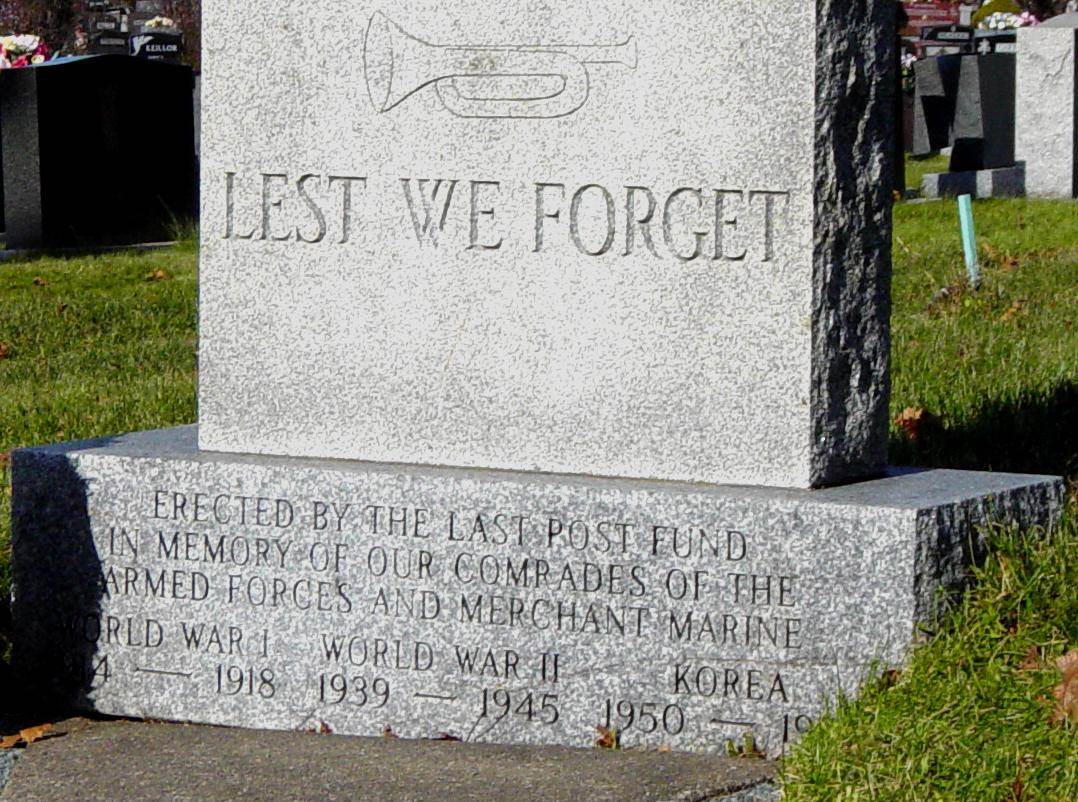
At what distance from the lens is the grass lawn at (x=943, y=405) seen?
3072 millimetres

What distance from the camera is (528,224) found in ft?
12.4

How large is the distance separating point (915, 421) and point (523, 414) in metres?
1.81

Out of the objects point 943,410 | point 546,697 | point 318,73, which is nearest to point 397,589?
point 546,697

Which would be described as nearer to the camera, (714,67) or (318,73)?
(714,67)

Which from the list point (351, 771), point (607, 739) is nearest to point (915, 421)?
point (607, 739)

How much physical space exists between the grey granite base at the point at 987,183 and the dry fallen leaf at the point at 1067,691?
1069 centimetres

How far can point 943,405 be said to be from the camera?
215 inches

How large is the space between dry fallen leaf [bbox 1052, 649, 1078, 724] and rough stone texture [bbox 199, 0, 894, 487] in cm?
64

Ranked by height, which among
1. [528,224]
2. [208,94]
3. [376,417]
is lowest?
[376,417]

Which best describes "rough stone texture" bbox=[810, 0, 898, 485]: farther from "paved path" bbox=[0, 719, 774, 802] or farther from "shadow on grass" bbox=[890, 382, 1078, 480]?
"shadow on grass" bbox=[890, 382, 1078, 480]

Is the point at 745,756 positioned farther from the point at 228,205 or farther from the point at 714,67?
the point at 228,205

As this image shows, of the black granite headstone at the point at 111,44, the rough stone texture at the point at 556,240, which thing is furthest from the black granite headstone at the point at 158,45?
the rough stone texture at the point at 556,240

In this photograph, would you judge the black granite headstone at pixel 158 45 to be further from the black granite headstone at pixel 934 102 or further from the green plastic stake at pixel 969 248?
the green plastic stake at pixel 969 248

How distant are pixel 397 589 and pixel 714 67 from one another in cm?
127
